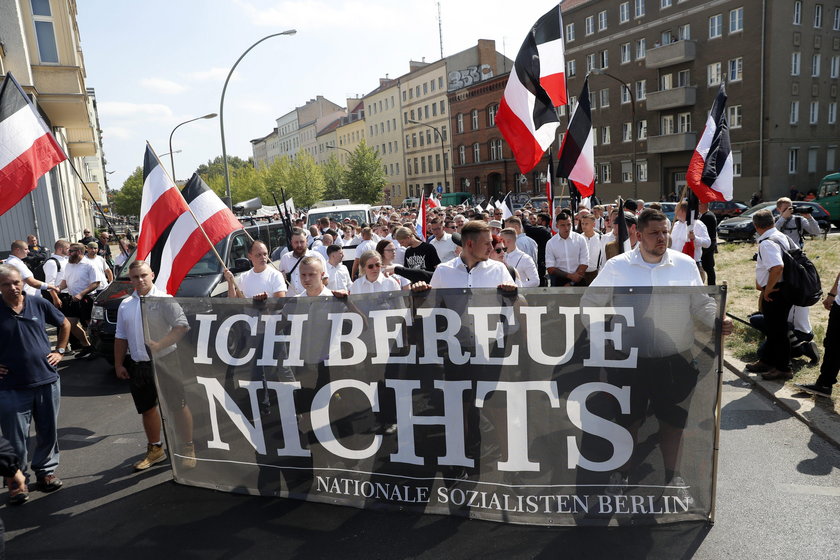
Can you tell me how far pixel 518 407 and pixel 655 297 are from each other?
1.10 metres

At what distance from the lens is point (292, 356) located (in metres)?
4.26

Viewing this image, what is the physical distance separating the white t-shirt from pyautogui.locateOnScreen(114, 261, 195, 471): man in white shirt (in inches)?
42.6

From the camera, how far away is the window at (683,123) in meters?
40.1

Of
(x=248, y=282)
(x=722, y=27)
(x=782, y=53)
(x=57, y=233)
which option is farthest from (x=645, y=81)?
(x=248, y=282)

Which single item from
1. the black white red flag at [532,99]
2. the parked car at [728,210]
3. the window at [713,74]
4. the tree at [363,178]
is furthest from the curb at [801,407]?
the tree at [363,178]

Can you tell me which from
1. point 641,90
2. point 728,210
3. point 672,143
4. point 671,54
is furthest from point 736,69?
point 728,210

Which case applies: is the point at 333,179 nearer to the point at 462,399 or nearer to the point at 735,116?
the point at 735,116

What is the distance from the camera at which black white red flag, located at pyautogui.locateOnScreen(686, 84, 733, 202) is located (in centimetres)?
748

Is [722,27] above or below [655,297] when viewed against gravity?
above

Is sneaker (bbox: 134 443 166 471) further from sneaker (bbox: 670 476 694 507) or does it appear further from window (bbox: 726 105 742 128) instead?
Result: window (bbox: 726 105 742 128)

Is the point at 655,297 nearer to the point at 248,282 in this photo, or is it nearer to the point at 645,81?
the point at 248,282

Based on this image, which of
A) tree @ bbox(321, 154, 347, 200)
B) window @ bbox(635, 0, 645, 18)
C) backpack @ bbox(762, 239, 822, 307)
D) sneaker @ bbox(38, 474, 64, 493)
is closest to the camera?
sneaker @ bbox(38, 474, 64, 493)

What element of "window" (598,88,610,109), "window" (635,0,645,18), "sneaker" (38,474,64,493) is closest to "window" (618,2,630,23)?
"window" (635,0,645,18)

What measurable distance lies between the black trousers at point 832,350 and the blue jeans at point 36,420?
697cm
